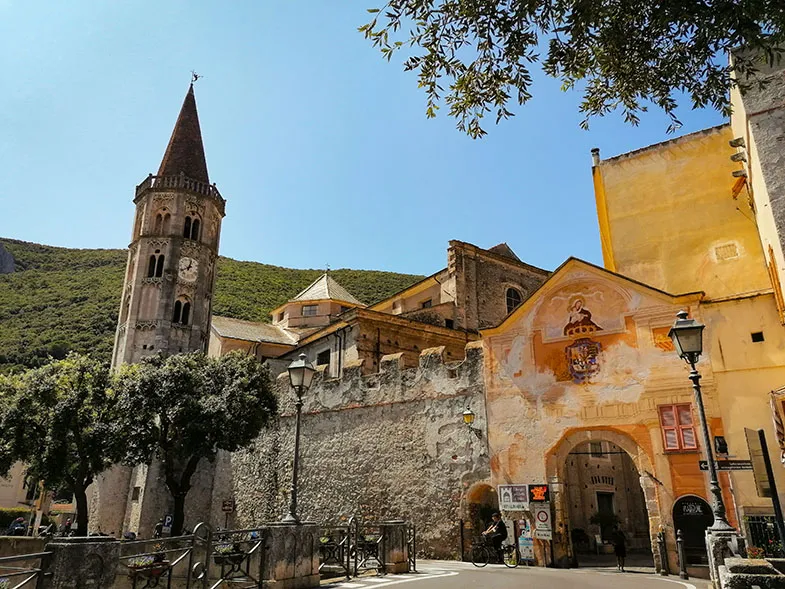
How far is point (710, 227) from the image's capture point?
19.7 m

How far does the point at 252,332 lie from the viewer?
37.8m

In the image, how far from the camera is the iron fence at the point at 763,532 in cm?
1328

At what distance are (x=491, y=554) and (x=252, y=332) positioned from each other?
25.0 m

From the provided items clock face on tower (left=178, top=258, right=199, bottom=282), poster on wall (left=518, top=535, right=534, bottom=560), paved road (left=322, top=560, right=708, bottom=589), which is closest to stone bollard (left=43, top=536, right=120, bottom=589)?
paved road (left=322, top=560, right=708, bottom=589)

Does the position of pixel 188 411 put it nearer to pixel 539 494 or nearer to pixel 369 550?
pixel 369 550

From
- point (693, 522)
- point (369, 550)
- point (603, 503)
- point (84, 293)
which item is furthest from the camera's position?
point (84, 293)

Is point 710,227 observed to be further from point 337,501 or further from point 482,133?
point 337,501

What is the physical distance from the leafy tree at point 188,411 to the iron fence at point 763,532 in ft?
55.1

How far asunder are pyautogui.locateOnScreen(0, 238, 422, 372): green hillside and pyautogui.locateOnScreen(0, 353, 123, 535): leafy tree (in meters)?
40.2

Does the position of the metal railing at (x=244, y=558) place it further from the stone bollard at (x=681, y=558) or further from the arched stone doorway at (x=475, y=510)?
the stone bollard at (x=681, y=558)

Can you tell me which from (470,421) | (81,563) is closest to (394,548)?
(470,421)

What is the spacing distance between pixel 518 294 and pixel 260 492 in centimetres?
1820

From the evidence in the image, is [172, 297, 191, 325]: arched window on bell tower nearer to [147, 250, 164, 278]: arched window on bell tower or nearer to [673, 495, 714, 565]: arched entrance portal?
[147, 250, 164, 278]: arched window on bell tower

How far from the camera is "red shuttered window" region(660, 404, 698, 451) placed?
592 inches
